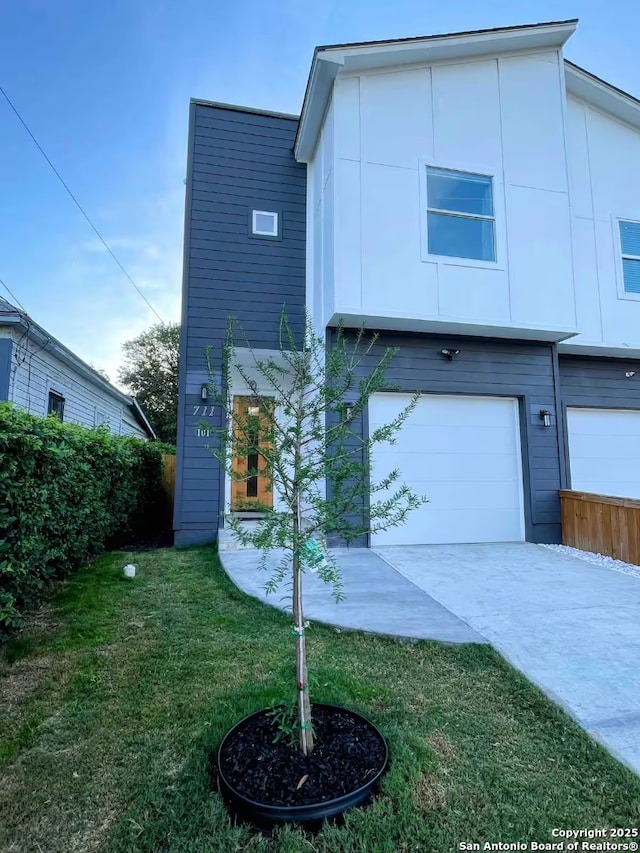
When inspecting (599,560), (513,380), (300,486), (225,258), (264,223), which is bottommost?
(599,560)

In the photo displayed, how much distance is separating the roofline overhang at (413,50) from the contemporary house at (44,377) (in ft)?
17.2

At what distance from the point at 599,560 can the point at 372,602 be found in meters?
3.14

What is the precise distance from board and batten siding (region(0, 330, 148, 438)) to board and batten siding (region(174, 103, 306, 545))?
85.0 inches

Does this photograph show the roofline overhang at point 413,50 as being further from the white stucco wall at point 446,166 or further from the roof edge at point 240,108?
the roof edge at point 240,108

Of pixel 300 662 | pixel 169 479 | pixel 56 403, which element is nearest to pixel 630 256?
pixel 300 662

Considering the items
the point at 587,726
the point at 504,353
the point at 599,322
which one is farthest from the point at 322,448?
the point at 599,322

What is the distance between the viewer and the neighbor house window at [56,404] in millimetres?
8520

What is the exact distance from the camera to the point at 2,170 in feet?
28.5

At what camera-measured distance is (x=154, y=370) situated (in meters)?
21.2

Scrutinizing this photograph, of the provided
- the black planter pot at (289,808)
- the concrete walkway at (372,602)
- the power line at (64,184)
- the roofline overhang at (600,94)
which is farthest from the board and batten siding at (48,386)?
the roofline overhang at (600,94)

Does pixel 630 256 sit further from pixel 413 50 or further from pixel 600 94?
pixel 413 50

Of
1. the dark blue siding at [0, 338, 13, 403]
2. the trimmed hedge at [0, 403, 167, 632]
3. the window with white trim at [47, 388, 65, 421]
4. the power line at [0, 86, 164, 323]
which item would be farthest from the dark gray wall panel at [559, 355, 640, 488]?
the power line at [0, 86, 164, 323]

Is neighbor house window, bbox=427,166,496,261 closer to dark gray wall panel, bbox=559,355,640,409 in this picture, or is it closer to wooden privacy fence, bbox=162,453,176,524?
dark gray wall panel, bbox=559,355,640,409

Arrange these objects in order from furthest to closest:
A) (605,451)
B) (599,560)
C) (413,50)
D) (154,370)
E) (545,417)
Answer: (154,370) → (605,451) → (545,417) → (413,50) → (599,560)
